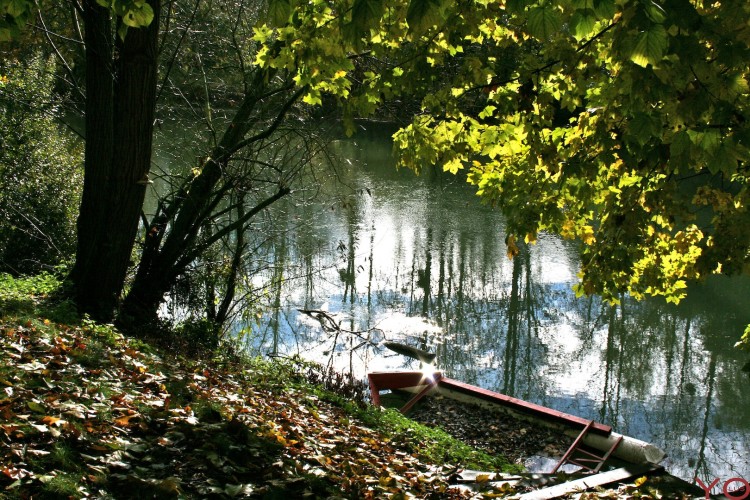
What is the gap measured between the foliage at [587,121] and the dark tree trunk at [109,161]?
161cm

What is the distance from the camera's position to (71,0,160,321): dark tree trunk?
24.6 feet

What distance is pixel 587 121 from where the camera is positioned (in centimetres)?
659

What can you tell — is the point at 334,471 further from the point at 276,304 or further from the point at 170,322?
the point at 276,304

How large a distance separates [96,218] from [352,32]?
5288 mm

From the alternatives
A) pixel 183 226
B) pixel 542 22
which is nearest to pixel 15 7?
pixel 542 22

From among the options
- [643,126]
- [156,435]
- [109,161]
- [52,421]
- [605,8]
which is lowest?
[156,435]

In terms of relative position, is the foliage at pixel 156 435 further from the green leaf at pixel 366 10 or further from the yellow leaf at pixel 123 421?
the green leaf at pixel 366 10

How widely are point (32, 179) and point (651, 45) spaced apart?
9.86 m

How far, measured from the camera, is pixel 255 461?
4039mm

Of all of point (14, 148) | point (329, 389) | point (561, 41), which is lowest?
point (329, 389)

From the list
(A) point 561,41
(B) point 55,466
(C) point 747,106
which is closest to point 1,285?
(B) point 55,466

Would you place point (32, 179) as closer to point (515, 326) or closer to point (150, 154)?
point (150, 154)

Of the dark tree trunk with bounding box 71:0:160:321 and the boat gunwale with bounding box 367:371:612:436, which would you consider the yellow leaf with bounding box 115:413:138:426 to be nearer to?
the dark tree trunk with bounding box 71:0:160:321

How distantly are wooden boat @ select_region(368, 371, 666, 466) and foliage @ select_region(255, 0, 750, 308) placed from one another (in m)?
2.16
